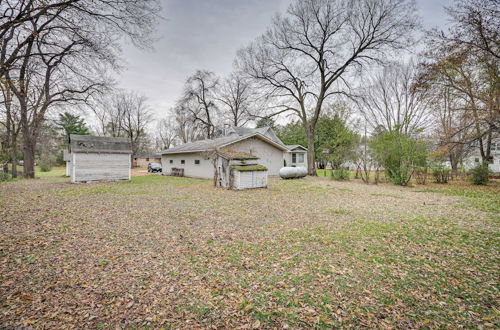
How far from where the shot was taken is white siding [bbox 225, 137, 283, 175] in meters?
18.1

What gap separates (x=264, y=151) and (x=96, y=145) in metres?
12.8

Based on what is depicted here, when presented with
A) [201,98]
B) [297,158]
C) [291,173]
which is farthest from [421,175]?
[201,98]

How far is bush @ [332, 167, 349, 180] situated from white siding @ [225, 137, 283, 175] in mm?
5296

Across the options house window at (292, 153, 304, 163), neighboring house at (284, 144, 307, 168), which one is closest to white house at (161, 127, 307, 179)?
neighboring house at (284, 144, 307, 168)

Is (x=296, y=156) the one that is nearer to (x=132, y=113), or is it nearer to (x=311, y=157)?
(x=311, y=157)

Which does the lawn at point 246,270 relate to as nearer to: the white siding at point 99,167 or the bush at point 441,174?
→ the white siding at point 99,167

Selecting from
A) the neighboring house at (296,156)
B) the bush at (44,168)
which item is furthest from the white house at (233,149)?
the bush at (44,168)

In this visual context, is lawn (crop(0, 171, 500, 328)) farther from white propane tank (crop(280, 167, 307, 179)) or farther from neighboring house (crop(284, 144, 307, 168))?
neighboring house (crop(284, 144, 307, 168))

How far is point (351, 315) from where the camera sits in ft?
8.56

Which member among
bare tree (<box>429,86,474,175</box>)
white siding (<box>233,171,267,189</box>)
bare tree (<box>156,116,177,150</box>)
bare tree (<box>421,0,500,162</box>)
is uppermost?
bare tree (<box>156,116,177,150</box>)

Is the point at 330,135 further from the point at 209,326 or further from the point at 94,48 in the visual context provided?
the point at 209,326

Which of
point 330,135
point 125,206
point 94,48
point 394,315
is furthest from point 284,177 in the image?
point 330,135

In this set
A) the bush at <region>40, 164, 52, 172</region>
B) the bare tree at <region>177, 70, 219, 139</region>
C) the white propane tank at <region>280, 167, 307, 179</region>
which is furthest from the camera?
the bare tree at <region>177, 70, 219, 139</region>

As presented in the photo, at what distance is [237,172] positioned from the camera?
39.9 ft
